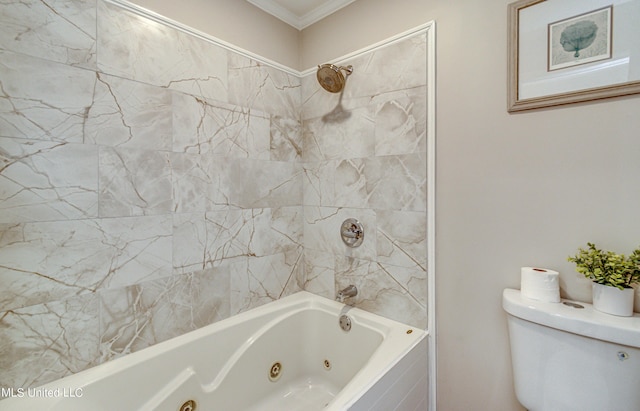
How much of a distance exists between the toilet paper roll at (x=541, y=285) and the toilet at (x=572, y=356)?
2cm

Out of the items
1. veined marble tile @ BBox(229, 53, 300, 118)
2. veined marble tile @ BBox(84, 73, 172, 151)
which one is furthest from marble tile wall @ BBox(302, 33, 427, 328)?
veined marble tile @ BBox(84, 73, 172, 151)

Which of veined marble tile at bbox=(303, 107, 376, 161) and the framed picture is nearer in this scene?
the framed picture

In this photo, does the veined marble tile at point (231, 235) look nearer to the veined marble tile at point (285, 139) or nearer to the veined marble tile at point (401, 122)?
the veined marble tile at point (285, 139)

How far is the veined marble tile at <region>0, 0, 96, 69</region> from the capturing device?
0.95 metres

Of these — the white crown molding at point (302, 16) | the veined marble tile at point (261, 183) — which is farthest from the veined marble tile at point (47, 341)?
the white crown molding at point (302, 16)

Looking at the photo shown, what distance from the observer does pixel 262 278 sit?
1.68 meters

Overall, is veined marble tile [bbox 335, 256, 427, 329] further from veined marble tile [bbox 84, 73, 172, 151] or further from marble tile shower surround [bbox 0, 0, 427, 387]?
veined marble tile [bbox 84, 73, 172, 151]

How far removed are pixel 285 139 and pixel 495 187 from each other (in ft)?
3.95

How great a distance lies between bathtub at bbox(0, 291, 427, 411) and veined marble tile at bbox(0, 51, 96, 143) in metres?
0.94

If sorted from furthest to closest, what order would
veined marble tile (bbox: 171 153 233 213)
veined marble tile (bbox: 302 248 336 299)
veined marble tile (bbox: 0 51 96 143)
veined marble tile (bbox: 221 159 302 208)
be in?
1. veined marble tile (bbox: 302 248 336 299)
2. veined marble tile (bbox: 221 159 302 208)
3. veined marble tile (bbox: 171 153 233 213)
4. veined marble tile (bbox: 0 51 96 143)

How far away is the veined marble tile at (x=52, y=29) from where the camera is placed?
3.10 ft

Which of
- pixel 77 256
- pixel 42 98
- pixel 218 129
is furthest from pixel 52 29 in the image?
pixel 77 256

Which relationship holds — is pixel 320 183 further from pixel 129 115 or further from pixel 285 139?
pixel 129 115

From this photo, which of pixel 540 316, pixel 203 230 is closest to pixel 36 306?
pixel 203 230
